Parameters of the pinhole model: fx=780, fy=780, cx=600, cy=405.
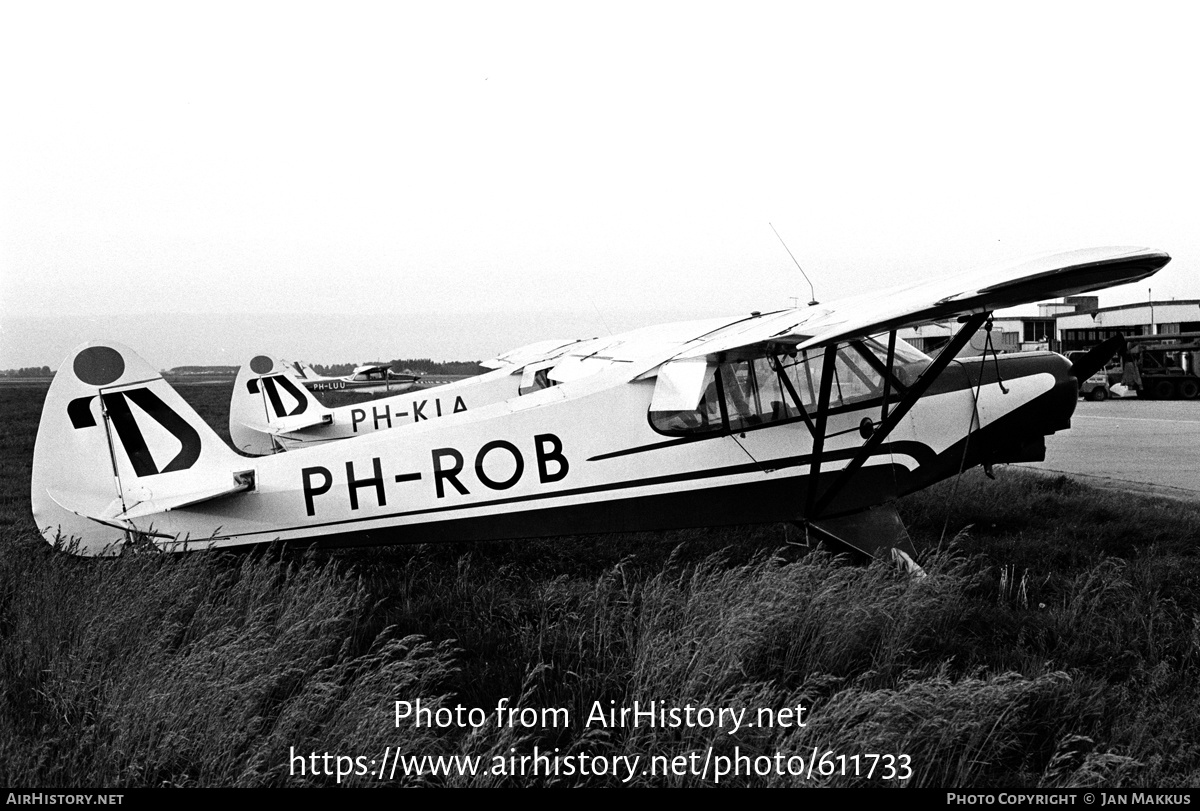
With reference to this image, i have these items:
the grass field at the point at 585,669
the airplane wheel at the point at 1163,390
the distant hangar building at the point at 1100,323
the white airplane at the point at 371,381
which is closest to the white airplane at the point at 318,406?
the grass field at the point at 585,669

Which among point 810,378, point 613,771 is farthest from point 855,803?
point 810,378

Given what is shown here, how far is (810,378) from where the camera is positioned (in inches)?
245

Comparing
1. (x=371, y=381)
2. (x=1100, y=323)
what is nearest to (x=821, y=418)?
(x=371, y=381)

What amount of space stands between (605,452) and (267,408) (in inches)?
415

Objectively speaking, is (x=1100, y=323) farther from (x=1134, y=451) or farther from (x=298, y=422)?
(x=298, y=422)

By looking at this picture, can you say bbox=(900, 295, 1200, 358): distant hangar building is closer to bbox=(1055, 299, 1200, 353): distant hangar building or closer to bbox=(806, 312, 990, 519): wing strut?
bbox=(1055, 299, 1200, 353): distant hangar building

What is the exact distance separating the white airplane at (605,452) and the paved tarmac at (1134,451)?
19.9 feet

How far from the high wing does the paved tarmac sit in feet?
22.9

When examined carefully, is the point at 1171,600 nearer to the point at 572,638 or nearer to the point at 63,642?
the point at 572,638

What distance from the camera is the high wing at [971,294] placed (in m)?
4.35

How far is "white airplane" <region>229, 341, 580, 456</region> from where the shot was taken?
12.2 metres

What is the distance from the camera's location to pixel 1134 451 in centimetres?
1452

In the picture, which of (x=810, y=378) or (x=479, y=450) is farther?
(x=810, y=378)

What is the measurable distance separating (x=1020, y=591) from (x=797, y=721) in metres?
2.98
